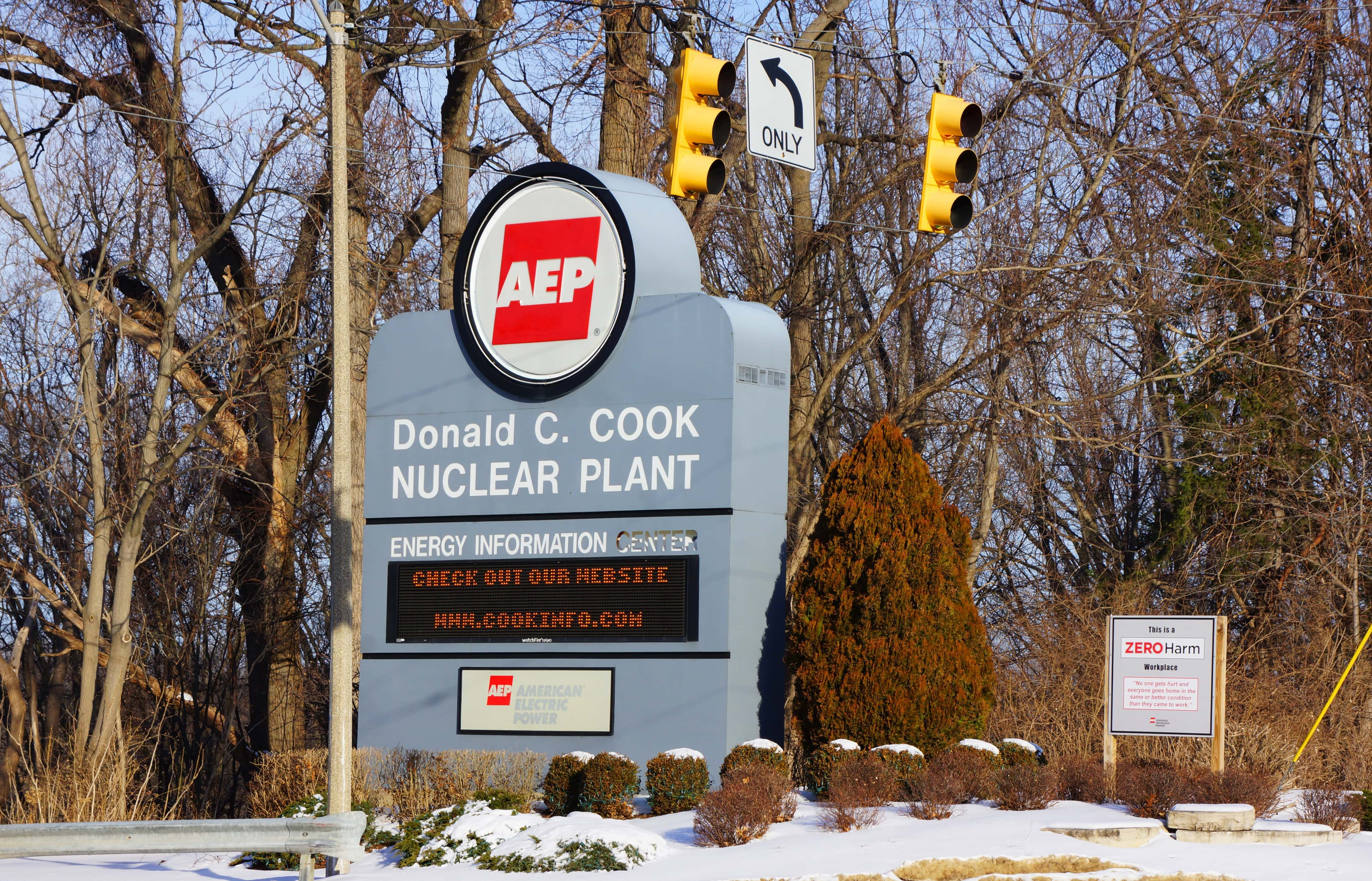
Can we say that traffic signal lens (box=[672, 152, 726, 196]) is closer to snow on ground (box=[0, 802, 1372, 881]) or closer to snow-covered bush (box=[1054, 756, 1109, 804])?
snow on ground (box=[0, 802, 1372, 881])

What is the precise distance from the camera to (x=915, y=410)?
91.9 feet

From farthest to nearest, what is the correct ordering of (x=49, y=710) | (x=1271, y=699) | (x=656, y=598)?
(x=49, y=710) → (x=1271, y=699) → (x=656, y=598)

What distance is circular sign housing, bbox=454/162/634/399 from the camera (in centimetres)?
1509

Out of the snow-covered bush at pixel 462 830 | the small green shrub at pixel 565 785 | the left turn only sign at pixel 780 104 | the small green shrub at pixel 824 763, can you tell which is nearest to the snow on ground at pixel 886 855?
the snow-covered bush at pixel 462 830

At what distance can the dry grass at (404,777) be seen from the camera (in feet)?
47.2

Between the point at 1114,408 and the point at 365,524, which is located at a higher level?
the point at 1114,408

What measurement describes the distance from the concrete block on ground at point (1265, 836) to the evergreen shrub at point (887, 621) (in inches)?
108

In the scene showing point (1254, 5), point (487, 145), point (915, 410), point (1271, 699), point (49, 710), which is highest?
point (1254, 5)

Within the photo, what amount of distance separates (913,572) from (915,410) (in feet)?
45.5

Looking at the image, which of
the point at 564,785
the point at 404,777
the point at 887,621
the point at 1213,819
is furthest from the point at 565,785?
the point at 1213,819

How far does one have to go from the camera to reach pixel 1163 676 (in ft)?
47.4

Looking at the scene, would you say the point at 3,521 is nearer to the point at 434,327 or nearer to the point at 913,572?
the point at 434,327

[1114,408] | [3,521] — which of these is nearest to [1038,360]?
[1114,408]

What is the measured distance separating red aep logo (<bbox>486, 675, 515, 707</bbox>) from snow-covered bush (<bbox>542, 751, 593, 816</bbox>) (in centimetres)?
110
